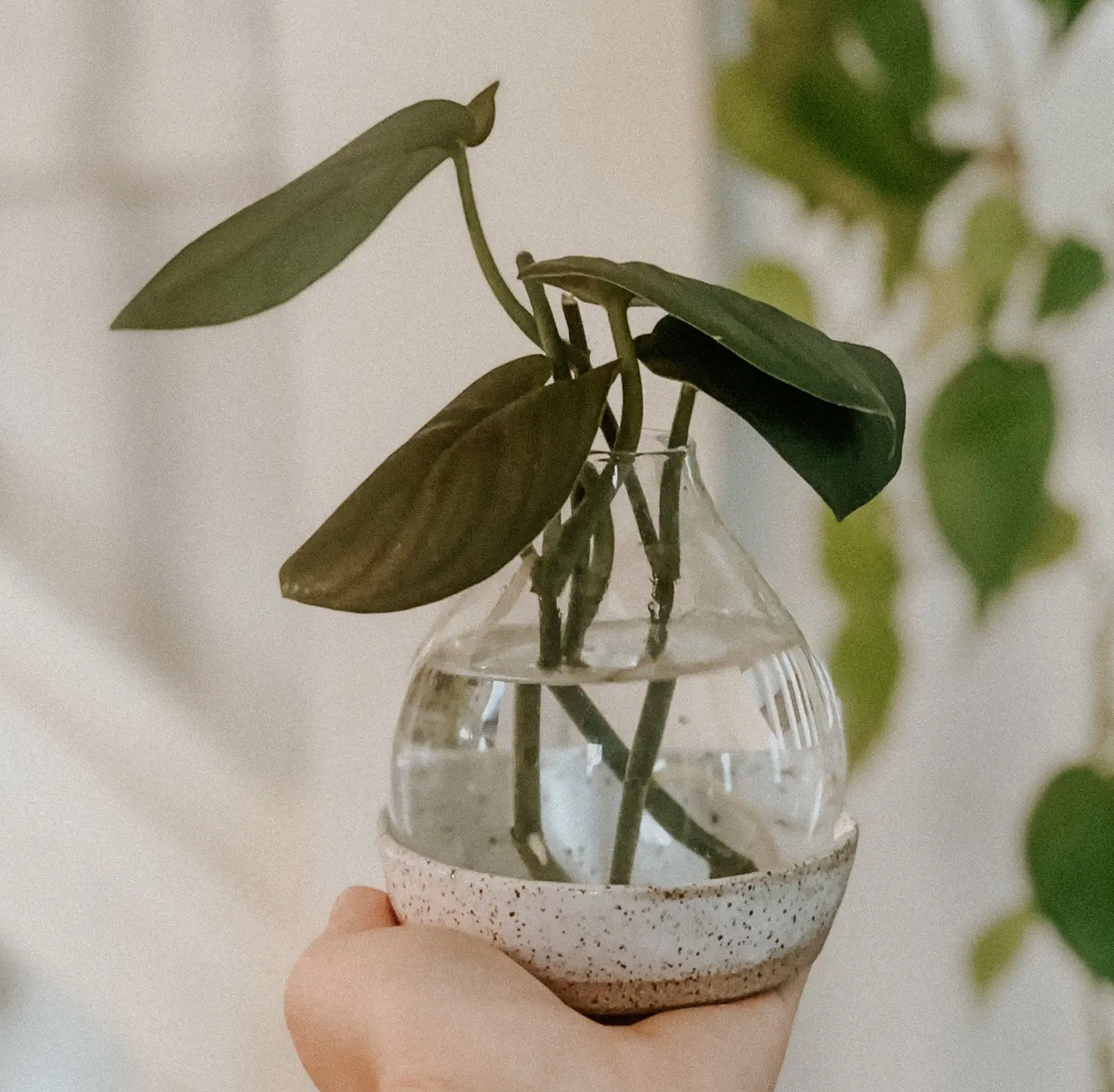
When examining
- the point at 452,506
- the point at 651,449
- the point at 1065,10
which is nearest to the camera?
the point at 452,506

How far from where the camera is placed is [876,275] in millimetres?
781

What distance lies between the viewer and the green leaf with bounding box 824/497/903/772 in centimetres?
79

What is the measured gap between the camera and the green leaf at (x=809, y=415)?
13.9 inches

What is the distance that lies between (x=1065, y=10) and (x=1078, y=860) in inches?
23.5

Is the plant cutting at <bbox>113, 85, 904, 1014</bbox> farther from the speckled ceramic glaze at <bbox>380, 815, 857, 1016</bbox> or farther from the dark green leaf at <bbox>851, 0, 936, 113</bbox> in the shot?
the dark green leaf at <bbox>851, 0, 936, 113</bbox>

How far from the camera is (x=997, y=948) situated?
81cm

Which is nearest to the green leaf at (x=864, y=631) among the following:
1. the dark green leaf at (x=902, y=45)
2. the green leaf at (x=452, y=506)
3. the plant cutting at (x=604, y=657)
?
the dark green leaf at (x=902, y=45)

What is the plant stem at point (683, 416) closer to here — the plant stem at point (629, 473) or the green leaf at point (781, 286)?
the plant stem at point (629, 473)

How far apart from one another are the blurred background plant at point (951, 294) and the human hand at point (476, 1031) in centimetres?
47

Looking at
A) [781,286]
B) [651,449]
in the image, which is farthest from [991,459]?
[651,449]

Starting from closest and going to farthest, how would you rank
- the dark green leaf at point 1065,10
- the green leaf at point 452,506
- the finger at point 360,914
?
the green leaf at point 452,506 → the finger at point 360,914 → the dark green leaf at point 1065,10

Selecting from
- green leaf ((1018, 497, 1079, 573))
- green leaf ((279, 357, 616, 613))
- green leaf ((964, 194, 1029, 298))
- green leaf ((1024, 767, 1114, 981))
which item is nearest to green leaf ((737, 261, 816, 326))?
green leaf ((964, 194, 1029, 298))

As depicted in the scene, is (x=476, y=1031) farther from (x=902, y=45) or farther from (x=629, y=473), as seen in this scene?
(x=902, y=45)

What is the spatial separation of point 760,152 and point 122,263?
0.45 metres
